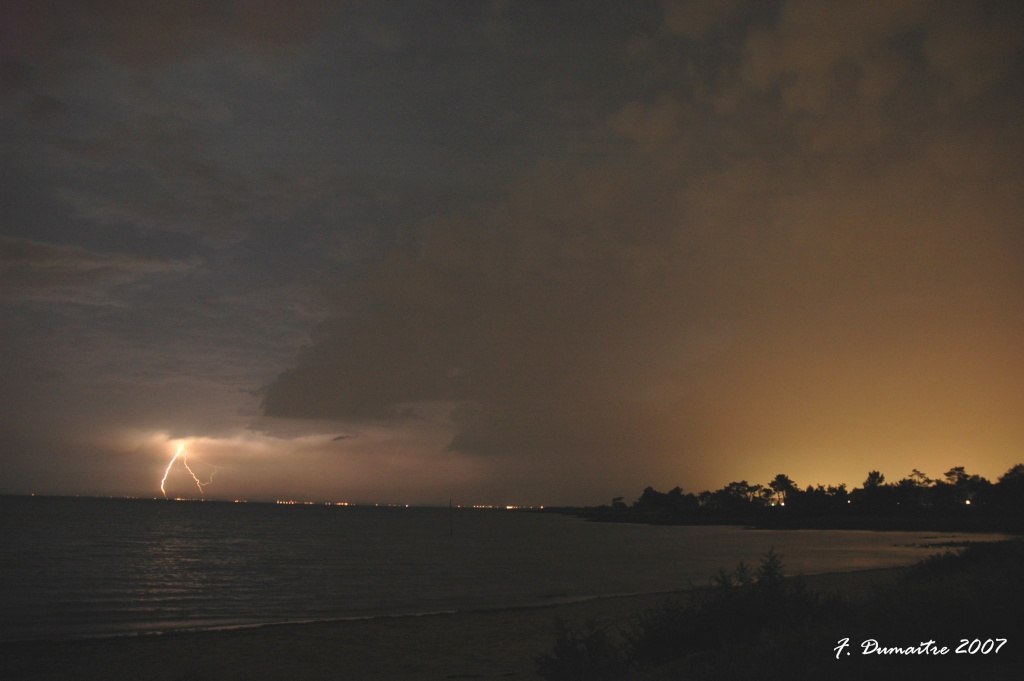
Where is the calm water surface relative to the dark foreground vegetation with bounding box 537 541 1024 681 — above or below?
below

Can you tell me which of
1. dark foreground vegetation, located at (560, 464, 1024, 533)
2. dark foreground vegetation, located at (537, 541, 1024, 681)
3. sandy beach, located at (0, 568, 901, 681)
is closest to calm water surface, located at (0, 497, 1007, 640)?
sandy beach, located at (0, 568, 901, 681)

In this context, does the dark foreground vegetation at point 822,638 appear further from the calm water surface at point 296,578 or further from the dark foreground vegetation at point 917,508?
the dark foreground vegetation at point 917,508

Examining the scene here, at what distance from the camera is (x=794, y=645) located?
29.0ft

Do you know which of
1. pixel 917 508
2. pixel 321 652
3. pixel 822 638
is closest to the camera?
pixel 822 638

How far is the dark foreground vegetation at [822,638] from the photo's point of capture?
8.11 metres

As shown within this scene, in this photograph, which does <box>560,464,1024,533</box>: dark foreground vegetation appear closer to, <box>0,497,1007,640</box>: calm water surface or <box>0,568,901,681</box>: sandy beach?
A: <box>0,497,1007,640</box>: calm water surface

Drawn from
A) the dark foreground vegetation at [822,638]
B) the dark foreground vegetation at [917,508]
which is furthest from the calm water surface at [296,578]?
the dark foreground vegetation at [917,508]

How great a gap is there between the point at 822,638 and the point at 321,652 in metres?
14.2

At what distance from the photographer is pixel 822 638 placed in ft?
30.1

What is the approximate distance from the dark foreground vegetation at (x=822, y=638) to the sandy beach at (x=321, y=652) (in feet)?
10.2

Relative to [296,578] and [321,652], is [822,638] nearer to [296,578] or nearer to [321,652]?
[321,652]

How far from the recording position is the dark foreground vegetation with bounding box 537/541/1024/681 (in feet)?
26.6

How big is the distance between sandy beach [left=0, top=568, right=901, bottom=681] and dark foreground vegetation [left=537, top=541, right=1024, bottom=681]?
310 cm

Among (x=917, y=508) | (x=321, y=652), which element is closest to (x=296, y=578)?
(x=321, y=652)
